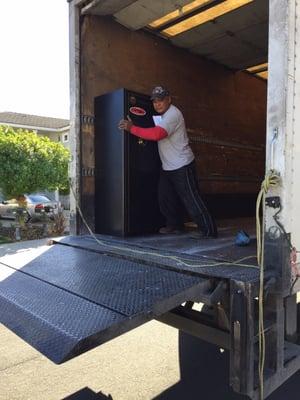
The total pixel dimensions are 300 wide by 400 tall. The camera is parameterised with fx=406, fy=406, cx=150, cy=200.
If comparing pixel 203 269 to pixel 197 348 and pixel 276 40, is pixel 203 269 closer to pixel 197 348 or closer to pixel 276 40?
pixel 276 40

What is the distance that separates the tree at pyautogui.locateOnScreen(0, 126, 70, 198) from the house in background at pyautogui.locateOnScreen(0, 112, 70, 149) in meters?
15.2

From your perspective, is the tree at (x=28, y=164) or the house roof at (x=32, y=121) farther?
the house roof at (x=32, y=121)

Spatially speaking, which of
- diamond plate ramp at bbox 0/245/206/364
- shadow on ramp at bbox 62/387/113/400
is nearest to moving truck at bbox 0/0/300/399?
diamond plate ramp at bbox 0/245/206/364

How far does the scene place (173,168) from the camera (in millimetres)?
4113

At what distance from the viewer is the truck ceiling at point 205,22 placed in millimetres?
4254

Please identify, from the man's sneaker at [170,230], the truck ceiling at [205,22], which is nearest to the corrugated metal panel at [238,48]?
the truck ceiling at [205,22]

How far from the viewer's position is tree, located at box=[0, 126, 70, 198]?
11.8 meters

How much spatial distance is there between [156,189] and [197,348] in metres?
1.78

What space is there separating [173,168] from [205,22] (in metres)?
2.07

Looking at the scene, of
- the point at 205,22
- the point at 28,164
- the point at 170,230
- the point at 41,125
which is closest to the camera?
the point at 170,230

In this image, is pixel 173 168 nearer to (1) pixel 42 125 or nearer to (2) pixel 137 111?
(2) pixel 137 111

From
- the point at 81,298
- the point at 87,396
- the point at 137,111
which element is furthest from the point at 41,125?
the point at 81,298

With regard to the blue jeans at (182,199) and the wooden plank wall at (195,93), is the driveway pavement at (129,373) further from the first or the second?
the wooden plank wall at (195,93)

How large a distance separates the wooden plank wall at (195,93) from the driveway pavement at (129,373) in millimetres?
1551
